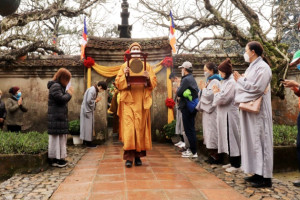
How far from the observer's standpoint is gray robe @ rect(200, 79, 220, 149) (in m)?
4.74

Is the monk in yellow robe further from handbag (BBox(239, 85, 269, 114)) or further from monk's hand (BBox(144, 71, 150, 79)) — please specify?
handbag (BBox(239, 85, 269, 114))

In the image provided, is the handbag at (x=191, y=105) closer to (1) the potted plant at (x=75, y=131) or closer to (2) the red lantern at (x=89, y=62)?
(1) the potted plant at (x=75, y=131)

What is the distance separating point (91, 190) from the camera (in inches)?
122

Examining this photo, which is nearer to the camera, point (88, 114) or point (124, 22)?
point (88, 114)

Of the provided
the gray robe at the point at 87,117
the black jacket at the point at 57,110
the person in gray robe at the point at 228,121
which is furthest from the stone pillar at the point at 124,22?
the person in gray robe at the point at 228,121

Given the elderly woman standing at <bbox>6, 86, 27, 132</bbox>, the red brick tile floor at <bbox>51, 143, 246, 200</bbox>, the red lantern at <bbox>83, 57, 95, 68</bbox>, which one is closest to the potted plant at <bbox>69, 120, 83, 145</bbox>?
the elderly woman standing at <bbox>6, 86, 27, 132</bbox>

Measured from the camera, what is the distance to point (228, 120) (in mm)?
4238

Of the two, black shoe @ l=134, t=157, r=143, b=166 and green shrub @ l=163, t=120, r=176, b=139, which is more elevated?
green shrub @ l=163, t=120, r=176, b=139

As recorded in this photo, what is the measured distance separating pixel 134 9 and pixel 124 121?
798 centimetres

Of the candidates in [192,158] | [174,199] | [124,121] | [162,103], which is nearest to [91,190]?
[174,199]

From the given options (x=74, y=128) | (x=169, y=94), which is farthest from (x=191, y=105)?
(x=74, y=128)

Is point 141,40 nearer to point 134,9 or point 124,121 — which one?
point 134,9

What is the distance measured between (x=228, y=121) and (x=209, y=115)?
73 centimetres

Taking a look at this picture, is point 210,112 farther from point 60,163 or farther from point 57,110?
point 60,163
